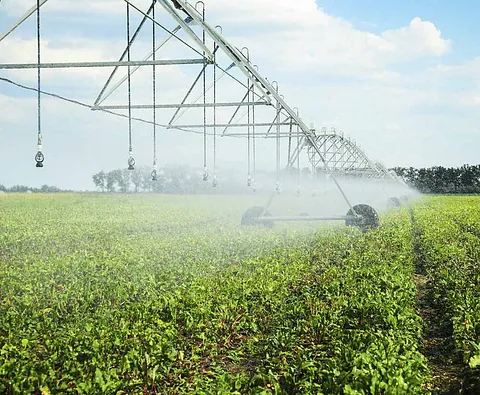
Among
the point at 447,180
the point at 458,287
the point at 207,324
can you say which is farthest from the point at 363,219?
the point at 447,180

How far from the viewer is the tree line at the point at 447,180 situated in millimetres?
86688

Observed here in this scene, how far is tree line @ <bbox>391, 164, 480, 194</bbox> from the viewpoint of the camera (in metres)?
86.7

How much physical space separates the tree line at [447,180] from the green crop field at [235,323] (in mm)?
76839

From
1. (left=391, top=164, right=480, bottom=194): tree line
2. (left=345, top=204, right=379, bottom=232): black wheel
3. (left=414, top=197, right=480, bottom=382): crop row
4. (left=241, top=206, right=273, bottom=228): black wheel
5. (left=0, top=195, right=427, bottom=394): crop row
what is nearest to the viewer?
(left=0, top=195, right=427, bottom=394): crop row

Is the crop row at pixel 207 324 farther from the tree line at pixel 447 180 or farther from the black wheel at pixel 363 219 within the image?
the tree line at pixel 447 180

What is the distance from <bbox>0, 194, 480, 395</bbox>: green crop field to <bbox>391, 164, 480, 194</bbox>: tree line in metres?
76.8

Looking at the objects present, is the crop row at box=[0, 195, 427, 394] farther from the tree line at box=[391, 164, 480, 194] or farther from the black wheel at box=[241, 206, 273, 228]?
the tree line at box=[391, 164, 480, 194]

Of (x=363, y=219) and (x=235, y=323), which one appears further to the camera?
(x=363, y=219)

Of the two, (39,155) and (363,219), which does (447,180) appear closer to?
(363,219)

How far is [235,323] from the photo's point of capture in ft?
24.4

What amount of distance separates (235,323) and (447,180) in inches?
3464

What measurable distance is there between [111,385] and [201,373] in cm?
141

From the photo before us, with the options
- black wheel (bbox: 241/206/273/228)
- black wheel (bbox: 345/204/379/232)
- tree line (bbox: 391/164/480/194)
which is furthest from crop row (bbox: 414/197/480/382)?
tree line (bbox: 391/164/480/194)

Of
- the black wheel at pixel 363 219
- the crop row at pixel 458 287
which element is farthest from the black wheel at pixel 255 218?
the crop row at pixel 458 287
